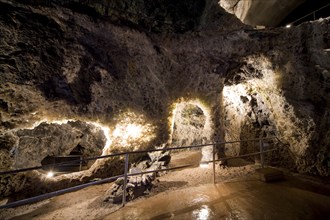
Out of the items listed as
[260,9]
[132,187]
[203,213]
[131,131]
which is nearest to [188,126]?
[131,131]

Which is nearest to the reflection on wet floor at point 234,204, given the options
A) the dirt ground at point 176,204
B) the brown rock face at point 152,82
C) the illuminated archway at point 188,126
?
the dirt ground at point 176,204

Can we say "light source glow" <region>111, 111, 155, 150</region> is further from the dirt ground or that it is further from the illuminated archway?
the illuminated archway

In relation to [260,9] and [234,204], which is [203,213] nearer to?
[234,204]

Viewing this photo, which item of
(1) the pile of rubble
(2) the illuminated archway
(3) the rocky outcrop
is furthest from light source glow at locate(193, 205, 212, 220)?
(3) the rocky outcrop

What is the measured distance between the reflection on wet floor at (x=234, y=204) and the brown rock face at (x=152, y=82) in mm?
2275

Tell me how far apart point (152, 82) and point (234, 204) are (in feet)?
15.8

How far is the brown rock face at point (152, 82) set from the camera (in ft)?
16.3

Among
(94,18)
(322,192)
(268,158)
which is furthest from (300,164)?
(94,18)

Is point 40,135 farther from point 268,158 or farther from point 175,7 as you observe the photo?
point 268,158

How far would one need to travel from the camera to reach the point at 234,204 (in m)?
3.56

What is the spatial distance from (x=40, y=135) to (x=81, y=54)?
5816 mm

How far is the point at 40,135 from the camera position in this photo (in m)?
9.12

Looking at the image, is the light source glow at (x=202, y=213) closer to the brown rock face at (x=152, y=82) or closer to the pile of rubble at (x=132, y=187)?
the pile of rubble at (x=132, y=187)

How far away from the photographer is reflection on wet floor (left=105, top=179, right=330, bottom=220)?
126 inches
